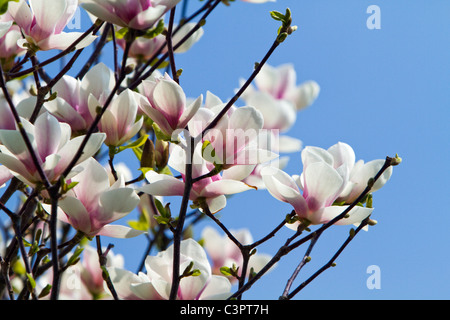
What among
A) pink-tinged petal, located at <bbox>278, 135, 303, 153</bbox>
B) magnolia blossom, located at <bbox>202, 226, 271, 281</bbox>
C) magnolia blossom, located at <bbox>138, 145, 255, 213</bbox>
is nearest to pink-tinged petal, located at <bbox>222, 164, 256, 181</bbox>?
magnolia blossom, located at <bbox>138, 145, 255, 213</bbox>

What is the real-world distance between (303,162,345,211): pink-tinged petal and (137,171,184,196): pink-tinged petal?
0.61 feet

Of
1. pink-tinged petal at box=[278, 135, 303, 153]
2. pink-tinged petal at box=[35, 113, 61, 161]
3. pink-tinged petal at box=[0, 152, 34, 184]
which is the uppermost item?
pink-tinged petal at box=[278, 135, 303, 153]

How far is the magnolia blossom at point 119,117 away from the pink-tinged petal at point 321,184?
278mm

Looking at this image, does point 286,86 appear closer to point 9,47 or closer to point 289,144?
point 289,144

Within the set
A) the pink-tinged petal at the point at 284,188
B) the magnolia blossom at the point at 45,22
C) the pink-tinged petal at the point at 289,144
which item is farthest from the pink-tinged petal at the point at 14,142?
the pink-tinged petal at the point at 289,144

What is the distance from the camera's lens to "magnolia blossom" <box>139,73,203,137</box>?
72 centimetres

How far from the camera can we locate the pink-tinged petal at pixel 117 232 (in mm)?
772

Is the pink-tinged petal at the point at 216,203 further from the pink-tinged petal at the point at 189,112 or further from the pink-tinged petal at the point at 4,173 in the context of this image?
the pink-tinged petal at the point at 4,173

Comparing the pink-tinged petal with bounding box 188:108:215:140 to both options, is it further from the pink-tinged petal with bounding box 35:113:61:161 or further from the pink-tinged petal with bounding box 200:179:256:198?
the pink-tinged petal with bounding box 35:113:61:161

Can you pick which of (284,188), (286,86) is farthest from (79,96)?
(286,86)

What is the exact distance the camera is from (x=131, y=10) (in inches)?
26.6
